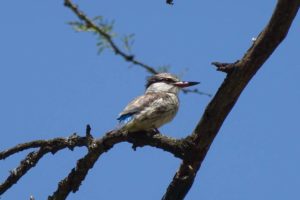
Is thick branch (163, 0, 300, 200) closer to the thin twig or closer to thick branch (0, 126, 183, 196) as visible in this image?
thick branch (0, 126, 183, 196)

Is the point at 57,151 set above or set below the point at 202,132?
below

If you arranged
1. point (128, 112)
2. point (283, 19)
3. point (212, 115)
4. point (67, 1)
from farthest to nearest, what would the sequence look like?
1. point (128, 112)
2. point (212, 115)
3. point (283, 19)
4. point (67, 1)

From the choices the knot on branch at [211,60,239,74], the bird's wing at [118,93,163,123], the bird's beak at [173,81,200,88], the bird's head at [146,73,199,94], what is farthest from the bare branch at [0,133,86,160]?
the bird's head at [146,73,199,94]

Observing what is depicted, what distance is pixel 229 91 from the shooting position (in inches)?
193

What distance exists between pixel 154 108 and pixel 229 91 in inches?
111

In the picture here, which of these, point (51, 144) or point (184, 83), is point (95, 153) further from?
point (184, 83)

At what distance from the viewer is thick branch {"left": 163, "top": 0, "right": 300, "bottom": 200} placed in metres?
4.35

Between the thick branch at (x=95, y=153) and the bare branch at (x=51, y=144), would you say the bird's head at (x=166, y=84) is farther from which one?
the bare branch at (x=51, y=144)

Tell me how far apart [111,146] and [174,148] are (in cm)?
56

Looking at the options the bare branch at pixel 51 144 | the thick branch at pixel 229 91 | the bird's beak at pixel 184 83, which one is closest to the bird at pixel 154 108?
the bird's beak at pixel 184 83

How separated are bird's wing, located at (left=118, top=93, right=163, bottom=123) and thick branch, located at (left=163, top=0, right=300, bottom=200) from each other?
1.67m

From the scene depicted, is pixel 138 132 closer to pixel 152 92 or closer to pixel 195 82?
pixel 195 82

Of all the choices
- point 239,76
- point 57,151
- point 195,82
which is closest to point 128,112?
point 195,82

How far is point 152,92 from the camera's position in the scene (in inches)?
332
